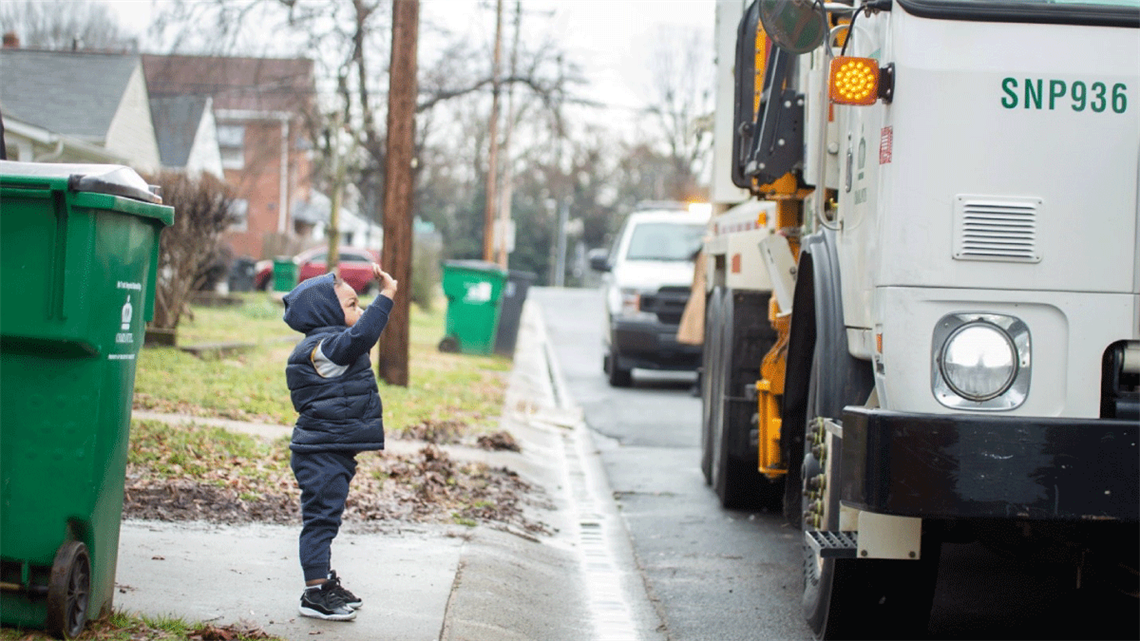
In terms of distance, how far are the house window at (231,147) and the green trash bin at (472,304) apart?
30693mm

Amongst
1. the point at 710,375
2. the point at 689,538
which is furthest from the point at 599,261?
the point at 689,538

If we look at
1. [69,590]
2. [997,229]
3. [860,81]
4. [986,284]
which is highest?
[860,81]

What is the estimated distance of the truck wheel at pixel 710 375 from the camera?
28.4ft

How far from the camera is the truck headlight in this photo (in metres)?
3.97

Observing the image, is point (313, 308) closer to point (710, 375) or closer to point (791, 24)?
point (791, 24)

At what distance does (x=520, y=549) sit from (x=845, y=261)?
2737 millimetres

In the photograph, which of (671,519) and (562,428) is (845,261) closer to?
(671,519)

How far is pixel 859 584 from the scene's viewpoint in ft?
15.9

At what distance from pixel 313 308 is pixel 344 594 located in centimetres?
106

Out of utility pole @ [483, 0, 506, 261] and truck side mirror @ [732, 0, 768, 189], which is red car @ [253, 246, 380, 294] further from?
truck side mirror @ [732, 0, 768, 189]

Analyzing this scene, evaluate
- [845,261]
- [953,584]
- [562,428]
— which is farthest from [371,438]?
[562,428]

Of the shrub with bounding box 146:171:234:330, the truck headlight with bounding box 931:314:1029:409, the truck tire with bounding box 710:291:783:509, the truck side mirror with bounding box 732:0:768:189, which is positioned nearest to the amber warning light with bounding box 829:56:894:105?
the truck headlight with bounding box 931:314:1029:409

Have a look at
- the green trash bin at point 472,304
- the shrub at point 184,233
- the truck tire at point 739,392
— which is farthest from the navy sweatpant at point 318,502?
the green trash bin at point 472,304

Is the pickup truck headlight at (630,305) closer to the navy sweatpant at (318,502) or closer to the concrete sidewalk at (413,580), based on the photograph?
the concrete sidewalk at (413,580)
